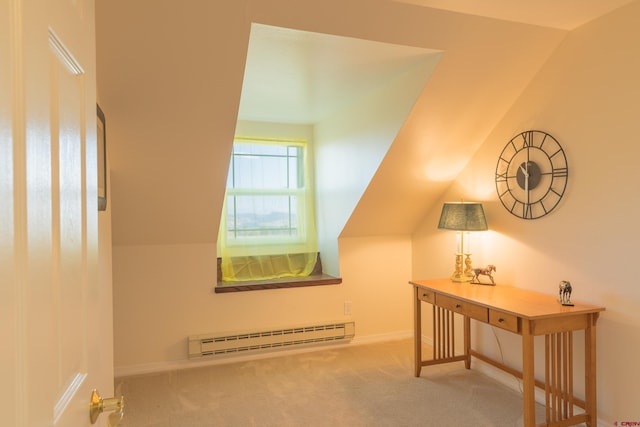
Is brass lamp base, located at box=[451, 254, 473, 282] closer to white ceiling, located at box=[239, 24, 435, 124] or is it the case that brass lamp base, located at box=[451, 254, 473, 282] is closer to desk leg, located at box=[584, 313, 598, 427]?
desk leg, located at box=[584, 313, 598, 427]

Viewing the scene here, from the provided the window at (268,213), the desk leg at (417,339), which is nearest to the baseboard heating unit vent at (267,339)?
the window at (268,213)

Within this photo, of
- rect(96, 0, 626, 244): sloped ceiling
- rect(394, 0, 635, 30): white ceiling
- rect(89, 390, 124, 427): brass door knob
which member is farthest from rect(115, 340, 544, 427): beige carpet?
rect(394, 0, 635, 30): white ceiling

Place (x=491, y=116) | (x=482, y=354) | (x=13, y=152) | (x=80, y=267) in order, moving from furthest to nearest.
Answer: (x=482, y=354)
(x=491, y=116)
(x=80, y=267)
(x=13, y=152)

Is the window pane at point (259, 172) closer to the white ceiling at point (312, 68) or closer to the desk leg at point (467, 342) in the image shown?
the white ceiling at point (312, 68)

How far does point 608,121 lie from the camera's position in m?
2.27

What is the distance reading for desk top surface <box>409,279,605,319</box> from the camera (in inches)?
87.8

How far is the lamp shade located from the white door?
8.44 ft

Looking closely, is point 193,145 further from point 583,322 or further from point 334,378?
point 583,322

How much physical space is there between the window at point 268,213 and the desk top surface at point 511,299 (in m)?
1.41

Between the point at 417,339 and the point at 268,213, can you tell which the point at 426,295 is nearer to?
the point at 417,339

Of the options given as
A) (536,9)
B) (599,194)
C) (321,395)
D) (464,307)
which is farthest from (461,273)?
(536,9)

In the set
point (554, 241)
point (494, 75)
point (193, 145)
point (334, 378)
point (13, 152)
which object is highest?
point (494, 75)

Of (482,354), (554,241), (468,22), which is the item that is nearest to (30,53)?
(468,22)

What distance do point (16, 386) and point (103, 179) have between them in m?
1.77
